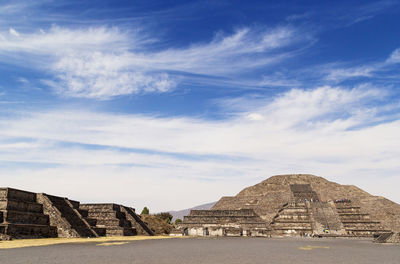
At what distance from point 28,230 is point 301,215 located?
35345mm

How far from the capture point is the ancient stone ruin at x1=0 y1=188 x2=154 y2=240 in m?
24.0

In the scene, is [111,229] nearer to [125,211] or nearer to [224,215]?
[125,211]

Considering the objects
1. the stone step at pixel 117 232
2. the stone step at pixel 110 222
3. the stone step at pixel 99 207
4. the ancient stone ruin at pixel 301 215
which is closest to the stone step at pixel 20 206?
the stone step at pixel 117 232

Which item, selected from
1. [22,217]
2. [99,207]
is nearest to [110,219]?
[99,207]

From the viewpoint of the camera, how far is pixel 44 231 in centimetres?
2583

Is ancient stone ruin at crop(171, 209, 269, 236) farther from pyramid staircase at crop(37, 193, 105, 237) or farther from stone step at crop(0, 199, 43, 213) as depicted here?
stone step at crop(0, 199, 43, 213)

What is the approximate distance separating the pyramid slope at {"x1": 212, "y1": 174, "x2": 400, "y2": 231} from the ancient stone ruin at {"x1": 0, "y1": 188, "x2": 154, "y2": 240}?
23.1m

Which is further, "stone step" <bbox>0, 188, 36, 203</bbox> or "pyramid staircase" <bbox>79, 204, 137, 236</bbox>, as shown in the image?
"pyramid staircase" <bbox>79, 204, 137, 236</bbox>

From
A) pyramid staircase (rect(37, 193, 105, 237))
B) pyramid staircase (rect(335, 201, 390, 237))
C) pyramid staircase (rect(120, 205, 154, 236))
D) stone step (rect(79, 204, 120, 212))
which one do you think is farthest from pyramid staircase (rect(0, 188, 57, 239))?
pyramid staircase (rect(335, 201, 390, 237))

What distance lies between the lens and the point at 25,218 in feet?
83.9

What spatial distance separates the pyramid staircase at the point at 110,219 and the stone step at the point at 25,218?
548 cm

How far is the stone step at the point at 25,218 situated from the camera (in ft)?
79.0

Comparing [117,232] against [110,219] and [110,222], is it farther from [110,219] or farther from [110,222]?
[110,219]

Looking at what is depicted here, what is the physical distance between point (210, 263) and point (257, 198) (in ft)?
163
